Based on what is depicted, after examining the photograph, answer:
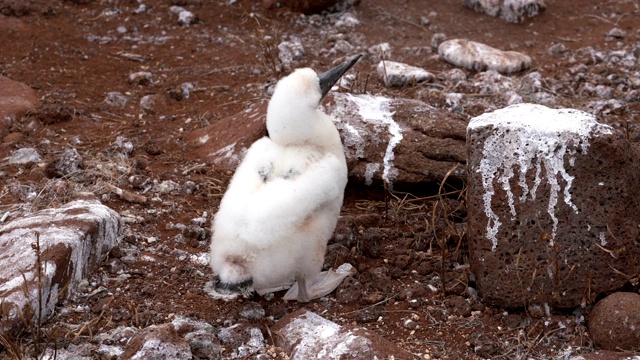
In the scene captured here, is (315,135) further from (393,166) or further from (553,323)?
(553,323)

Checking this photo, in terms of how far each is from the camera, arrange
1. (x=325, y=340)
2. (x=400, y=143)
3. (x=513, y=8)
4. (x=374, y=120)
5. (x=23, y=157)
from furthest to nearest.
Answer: (x=513, y=8) → (x=23, y=157) → (x=374, y=120) → (x=400, y=143) → (x=325, y=340)

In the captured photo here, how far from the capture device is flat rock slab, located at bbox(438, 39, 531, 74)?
23.1 ft

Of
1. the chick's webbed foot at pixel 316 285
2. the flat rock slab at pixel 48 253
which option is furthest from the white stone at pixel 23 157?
the chick's webbed foot at pixel 316 285

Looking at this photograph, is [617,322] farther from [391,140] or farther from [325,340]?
[391,140]

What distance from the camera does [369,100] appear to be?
5.50 m

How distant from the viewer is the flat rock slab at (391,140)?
16.7ft

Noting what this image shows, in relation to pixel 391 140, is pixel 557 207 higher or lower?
higher

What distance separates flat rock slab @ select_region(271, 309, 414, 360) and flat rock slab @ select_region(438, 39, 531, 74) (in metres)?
3.72

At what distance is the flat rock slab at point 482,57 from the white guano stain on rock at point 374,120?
1787 millimetres

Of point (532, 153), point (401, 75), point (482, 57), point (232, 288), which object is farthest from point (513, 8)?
point (232, 288)

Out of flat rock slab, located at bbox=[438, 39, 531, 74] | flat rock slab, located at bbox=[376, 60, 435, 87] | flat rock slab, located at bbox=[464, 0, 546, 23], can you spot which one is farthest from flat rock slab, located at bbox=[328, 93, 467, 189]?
flat rock slab, located at bbox=[464, 0, 546, 23]

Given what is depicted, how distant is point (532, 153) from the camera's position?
392cm

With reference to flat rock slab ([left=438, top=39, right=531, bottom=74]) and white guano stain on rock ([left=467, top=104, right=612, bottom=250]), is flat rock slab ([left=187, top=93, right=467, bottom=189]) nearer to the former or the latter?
white guano stain on rock ([left=467, top=104, right=612, bottom=250])

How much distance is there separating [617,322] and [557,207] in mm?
580
